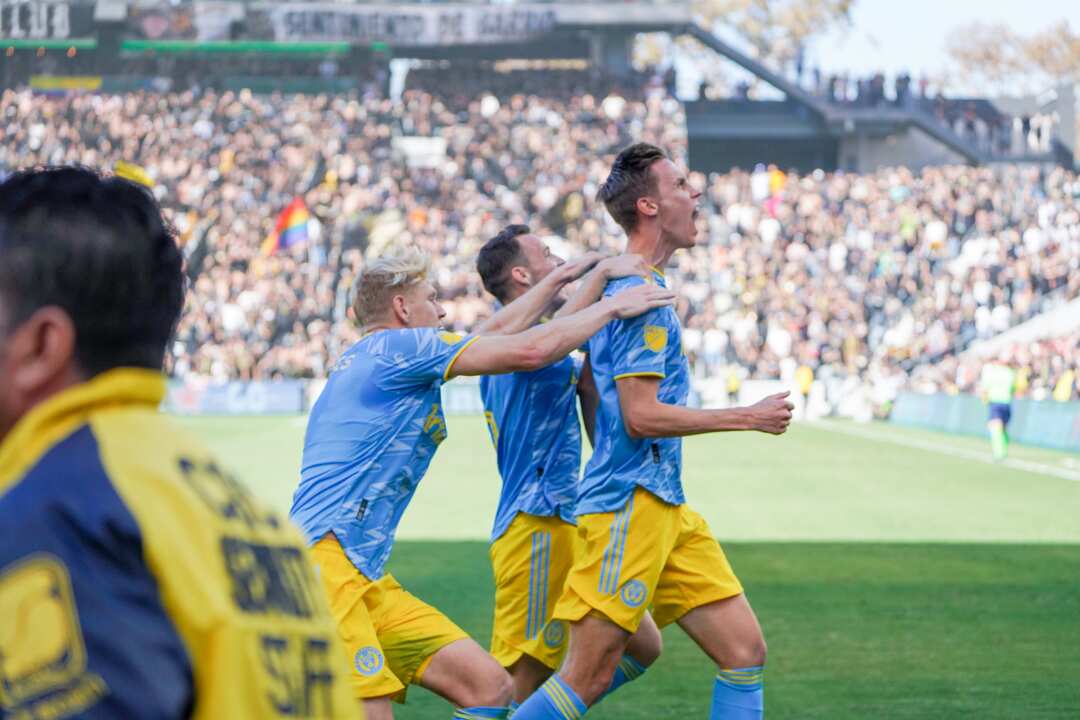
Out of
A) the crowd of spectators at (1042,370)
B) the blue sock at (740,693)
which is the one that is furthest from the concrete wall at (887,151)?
the blue sock at (740,693)

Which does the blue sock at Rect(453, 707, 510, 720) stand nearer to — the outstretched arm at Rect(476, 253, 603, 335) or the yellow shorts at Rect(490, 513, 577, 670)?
the yellow shorts at Rect(490, 513, 577, 670)

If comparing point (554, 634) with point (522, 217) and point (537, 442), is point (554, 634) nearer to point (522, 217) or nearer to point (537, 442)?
point (537, 442)

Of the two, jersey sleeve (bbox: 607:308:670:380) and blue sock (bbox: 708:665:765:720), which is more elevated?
jersey sleeve (bbox: 607:308:670:380)

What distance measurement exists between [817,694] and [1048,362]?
93.1 ft

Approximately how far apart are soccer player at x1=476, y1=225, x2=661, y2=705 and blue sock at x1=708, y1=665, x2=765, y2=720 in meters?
0.55

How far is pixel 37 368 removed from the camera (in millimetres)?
2057

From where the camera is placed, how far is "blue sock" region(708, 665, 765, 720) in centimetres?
597

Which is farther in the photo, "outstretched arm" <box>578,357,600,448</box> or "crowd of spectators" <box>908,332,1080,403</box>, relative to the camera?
"crowd of spectators" <box>908,332,1080,403</box>

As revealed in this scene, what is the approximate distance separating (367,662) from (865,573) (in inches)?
353

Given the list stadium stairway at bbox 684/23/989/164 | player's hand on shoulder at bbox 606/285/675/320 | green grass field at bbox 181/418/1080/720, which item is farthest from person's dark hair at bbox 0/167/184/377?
stadium stairway at bbox 684/23/989/164

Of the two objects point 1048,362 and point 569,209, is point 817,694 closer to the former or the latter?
point 1048,362

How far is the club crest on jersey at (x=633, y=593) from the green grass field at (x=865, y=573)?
2470 mm

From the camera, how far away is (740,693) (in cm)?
597

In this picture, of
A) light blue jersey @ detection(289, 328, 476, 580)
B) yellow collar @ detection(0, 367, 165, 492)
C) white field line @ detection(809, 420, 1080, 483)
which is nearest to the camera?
yellow collar @ detection(0, 367, 165, 492)
